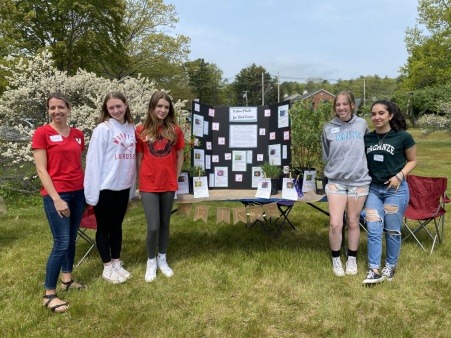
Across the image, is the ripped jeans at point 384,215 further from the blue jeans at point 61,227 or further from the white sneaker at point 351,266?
the blue jeans at point 61,227

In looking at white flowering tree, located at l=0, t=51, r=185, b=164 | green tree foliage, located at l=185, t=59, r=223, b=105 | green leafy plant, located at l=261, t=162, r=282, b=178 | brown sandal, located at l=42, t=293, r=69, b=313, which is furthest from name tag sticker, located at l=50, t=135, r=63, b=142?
green tree foliage, located at l=185, t=59, r=223, b=105

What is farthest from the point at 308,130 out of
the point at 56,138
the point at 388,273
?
the point at 56,138

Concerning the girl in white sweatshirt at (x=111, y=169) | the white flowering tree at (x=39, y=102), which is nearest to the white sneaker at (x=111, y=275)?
the girl in white sweatshirt at (x=111, y=169)

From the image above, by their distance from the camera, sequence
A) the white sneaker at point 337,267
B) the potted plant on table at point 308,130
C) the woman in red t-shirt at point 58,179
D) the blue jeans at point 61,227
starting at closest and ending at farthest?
the woman in red t-shirt at point 58,179
the blue jeans at point 61,227
the white sneaker at point 337,267
the potted plant on table at point 308,130

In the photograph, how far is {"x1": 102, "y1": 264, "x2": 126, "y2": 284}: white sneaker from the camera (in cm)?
346

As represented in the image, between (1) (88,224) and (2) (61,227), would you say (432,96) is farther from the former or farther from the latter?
(2) (61,227)

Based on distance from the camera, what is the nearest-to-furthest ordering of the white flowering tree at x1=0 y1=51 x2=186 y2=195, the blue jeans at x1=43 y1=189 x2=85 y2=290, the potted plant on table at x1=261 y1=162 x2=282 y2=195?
the blue jeans at x1=43 y1=189 x2=85 y2=290, the potted plant on table at x1=261 y1=162 x2=282 y2=195, the white flowering tree at x1=0 y1=51 x2=186 y2=195

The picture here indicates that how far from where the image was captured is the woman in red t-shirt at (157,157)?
330 centimetres

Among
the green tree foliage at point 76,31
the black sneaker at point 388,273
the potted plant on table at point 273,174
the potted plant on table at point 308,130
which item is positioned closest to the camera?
the black sneaker at point 388,273

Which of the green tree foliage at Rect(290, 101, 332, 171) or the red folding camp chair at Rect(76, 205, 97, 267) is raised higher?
the green tree foliage at Rect(290, 101, 332, 171)

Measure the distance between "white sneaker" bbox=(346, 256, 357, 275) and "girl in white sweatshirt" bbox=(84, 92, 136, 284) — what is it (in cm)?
216

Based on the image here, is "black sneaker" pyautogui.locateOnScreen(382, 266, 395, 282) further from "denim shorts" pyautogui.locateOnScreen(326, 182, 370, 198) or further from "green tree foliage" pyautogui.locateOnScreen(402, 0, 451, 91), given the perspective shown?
"green tree foliage" pyautogui.locateOnScreen(402, 0, 451, 91)

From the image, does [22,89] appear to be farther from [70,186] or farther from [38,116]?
[70,186]

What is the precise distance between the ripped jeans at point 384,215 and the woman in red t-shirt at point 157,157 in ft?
5.98
